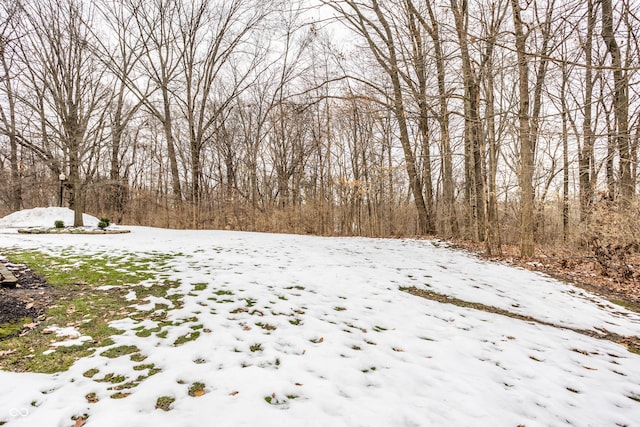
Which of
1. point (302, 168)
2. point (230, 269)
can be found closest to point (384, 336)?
point (230, 269)

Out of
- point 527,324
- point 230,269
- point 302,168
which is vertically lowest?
point 527,324

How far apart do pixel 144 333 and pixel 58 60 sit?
17.1 m

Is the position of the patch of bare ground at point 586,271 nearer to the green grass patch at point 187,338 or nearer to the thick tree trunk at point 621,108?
the thick tree trunk at point 621,108

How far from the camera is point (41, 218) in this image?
15.1 meters

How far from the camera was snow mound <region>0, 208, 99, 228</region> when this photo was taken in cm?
1450

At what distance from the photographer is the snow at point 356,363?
1858 millimetres

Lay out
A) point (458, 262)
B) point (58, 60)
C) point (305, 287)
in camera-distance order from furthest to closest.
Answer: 1. point (58, 60)
2. point (458, 262)
3. point (305, 287)

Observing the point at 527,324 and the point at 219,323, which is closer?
the point at 219,323

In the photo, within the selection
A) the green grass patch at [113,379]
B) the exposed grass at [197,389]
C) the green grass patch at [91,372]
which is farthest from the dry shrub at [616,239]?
the green grass patch at [91,372]

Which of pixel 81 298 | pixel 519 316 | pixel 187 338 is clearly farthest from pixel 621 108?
pixel 81 298

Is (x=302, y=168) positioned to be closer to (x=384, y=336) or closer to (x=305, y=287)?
(x=305, y=287)

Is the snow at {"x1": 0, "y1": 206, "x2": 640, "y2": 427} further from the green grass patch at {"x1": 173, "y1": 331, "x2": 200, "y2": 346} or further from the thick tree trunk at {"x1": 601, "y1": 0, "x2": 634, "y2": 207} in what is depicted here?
the thick tree trunk at {"x1": 601, "y1": 0, "x2": 634, "y2": 207}

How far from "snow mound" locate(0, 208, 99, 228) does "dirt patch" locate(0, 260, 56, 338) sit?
39.3 feet

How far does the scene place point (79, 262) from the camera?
19.5 ft
